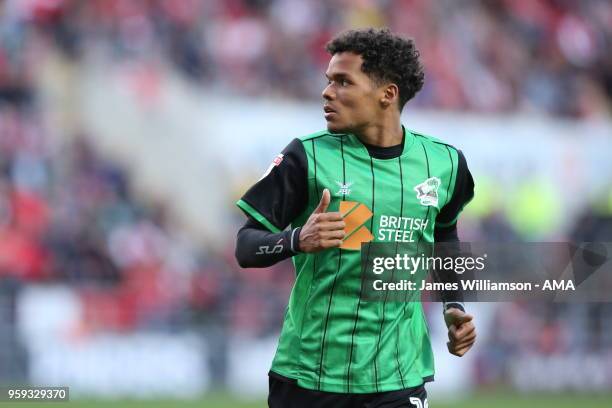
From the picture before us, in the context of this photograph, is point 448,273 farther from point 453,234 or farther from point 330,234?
point 330,234

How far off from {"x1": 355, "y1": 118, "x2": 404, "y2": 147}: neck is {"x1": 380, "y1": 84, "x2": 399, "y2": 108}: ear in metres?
0.08

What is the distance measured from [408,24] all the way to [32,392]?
398 inches

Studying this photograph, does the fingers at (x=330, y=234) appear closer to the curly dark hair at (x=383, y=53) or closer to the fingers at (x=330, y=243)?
the fingers at (x=330, y=243)

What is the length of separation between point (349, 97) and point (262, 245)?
72cm

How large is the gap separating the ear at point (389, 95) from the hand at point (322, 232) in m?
0.66

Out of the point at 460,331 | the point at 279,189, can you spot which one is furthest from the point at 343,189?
the point at 460,331

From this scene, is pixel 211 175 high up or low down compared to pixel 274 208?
up

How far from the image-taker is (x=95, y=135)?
598 inches

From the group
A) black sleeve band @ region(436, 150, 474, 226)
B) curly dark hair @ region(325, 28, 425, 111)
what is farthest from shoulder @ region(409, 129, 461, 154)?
curly dark hair @ region(325, 28, 425, 111)

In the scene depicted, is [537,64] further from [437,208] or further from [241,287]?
[437,208]

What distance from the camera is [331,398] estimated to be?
499 centimetres

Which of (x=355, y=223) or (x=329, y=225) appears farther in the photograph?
(x=355, y=223)

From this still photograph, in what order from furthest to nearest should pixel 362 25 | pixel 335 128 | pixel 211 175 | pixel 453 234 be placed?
pixel 362 25
pixel 211 175
pixel 453 234
pixel 335 128

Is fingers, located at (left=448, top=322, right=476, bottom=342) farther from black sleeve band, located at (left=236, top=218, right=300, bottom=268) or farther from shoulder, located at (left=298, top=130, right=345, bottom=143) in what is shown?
shoulder, located at (left=298, top=130, right=345, bottom=143)
